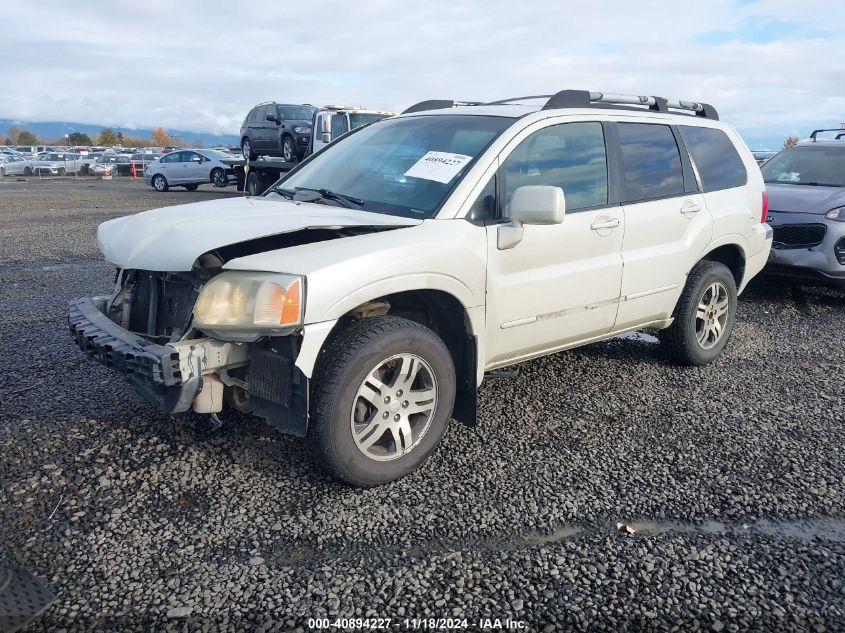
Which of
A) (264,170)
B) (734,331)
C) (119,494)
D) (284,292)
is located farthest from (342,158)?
(264,170)

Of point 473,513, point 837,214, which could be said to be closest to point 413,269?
point 473,513

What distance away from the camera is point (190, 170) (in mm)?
25109

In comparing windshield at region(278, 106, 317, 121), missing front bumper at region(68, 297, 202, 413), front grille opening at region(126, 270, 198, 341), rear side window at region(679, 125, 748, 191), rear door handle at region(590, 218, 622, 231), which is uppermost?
windshield at region(278, 106, 317, 121)

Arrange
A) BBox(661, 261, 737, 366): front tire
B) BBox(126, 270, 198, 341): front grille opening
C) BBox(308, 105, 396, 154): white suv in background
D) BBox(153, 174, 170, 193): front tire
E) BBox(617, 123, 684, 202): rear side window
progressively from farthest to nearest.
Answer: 1. BBox(153, 174, 170, 193): front tire
2. BBox(308, 105, 396, 154): white suv in background
3. BBox(661, 261, 737, 366): front tire
4. BBox(617, 123, 684, 202): rear side window
5. BBox(126, 270, 198, 341): front grille opening

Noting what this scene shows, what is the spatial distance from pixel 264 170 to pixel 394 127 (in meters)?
14.1

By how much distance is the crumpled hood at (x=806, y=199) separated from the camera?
24.2ft

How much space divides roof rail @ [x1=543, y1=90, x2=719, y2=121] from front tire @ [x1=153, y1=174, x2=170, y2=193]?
2327 cm

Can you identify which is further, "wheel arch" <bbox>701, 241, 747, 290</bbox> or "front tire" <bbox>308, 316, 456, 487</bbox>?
"wheel arch" <bbox>701, 241, 747, 290</bbox>

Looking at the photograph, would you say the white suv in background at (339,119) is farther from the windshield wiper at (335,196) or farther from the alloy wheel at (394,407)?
the alloy wheel at (394,407)

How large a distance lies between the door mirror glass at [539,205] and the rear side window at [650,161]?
1163mm

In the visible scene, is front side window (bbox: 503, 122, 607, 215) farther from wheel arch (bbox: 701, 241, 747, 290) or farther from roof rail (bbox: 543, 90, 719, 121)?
wheel arch (bbox: 701, 241, 747, 290)

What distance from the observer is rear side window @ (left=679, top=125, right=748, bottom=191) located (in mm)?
5035

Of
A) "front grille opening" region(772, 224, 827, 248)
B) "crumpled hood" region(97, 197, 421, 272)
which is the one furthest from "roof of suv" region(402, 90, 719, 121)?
"front grille opening" region(772, 224, 827, 248)

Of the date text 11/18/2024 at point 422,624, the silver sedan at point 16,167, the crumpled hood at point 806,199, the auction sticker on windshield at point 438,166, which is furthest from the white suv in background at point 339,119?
the silver sedan at point 16,167
